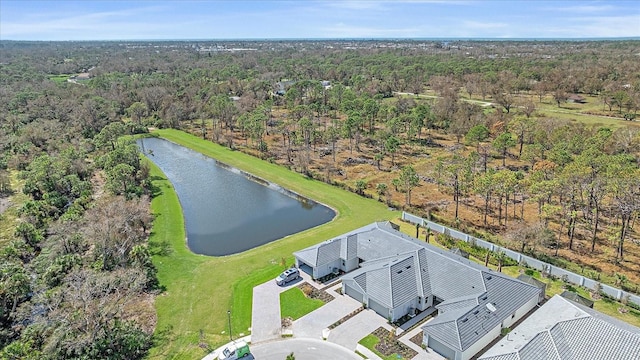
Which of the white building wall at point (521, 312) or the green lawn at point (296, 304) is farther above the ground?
the white building wall at point (521, 312)

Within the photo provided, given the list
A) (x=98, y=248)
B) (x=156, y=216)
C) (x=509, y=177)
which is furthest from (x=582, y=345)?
(x=156, y=216)

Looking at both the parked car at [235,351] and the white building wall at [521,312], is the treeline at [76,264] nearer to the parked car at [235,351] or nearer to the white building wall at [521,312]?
the parked car at [235,351]

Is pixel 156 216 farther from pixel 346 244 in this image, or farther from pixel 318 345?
pixel 318 345

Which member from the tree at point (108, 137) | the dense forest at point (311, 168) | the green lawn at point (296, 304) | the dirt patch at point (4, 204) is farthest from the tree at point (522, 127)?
the dirt patch at point (4, 204)

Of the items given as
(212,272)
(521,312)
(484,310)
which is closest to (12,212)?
(212,272)

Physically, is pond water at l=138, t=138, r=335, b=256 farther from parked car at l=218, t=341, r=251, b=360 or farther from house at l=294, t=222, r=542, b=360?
parked car at l=218, t=341, r=251, b=360

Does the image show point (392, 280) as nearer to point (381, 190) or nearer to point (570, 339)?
point (570, 339)
